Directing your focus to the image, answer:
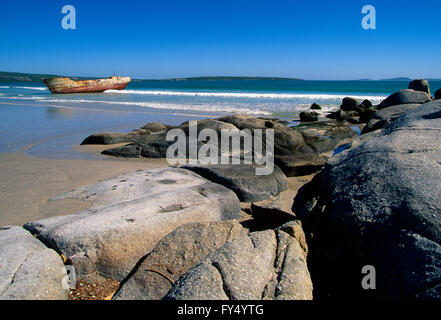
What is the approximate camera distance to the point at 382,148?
371cm

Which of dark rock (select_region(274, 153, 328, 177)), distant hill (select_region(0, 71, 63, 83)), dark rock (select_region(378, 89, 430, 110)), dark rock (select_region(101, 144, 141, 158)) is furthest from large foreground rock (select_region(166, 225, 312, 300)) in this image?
distant hill (select_region(0, 71, 63, 83))

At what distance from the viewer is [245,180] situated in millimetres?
4703

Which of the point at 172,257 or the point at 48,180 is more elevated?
the point at 48,180

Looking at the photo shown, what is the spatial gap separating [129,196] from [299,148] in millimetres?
4963

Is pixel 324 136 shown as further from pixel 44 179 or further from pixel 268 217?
pixel 44 179

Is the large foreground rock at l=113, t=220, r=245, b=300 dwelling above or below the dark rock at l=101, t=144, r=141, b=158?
below

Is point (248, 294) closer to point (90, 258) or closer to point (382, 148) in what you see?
point (90, 258)

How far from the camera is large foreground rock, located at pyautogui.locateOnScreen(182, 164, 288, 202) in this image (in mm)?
4605

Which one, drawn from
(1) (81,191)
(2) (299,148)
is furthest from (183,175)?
(2) (299,148)

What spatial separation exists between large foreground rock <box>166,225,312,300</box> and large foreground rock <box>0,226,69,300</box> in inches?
35.1

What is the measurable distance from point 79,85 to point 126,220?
132 feet

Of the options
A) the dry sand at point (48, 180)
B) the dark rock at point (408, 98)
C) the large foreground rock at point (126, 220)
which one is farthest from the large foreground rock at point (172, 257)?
the dark rock at point (408, 98)
